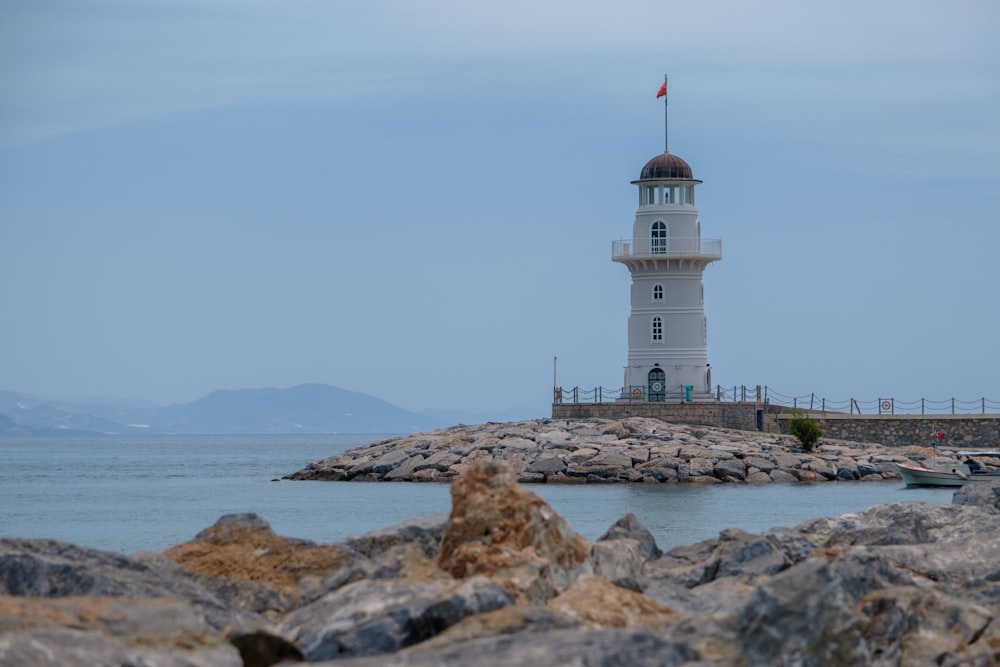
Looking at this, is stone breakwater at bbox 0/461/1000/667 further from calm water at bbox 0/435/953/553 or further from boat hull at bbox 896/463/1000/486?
Result: boat hull at bbox 896/463/1000/486

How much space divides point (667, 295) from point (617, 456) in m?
9.94

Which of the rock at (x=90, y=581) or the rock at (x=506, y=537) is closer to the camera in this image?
the rock at (x=90, y=581)

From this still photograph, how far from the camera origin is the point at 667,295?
45344 millimetres

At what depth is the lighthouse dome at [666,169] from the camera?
46062mm

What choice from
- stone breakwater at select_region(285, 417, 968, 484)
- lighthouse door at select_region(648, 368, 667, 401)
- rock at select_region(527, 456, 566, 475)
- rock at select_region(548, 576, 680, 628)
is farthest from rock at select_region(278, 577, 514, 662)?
lighthouse door at select_region(648, 368, 667, 401)

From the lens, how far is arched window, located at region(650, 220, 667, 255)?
4550 cm

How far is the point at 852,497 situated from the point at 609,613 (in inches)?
958

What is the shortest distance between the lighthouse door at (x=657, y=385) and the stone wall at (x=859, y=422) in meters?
0.85

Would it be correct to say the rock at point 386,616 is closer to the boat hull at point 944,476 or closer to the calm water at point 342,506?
the calm water at point 342,506

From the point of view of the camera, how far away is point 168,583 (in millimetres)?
10047

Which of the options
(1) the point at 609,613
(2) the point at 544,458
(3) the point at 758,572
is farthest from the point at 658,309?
(1) the point at 609,613

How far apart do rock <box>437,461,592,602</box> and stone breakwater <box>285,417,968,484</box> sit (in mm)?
24159

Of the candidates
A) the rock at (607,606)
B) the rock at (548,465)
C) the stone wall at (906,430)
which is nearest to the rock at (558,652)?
the rock at (607,606)

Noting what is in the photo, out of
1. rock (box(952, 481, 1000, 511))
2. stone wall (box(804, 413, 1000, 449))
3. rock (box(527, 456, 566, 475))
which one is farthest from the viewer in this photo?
stone wall (box(804, 413, 1000, 449))
